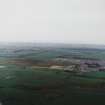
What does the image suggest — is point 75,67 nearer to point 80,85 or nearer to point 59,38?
point 80,85

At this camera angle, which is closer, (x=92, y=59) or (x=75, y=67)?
(x=75, y=67)

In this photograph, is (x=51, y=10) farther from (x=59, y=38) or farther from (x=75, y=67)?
(x=75, y=67)

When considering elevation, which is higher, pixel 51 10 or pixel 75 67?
pixel 51 10

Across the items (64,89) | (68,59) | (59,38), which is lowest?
(64,89)

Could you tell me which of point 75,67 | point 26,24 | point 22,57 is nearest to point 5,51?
point 22,57

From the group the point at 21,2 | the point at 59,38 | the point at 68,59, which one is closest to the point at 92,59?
the point at 68,59

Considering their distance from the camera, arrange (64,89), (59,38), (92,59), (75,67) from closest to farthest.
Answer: (64,89), (75,67), (92,59), (59,38)

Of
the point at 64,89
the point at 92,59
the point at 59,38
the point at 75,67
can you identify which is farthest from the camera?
the point at 59,38
